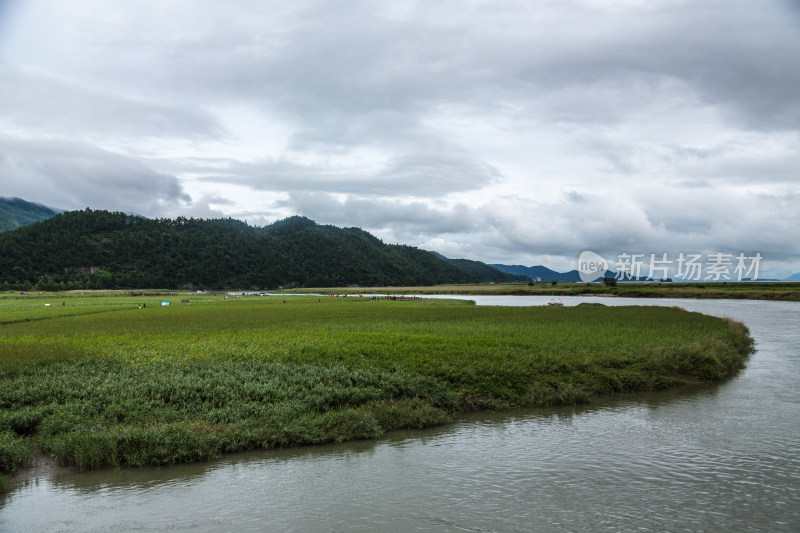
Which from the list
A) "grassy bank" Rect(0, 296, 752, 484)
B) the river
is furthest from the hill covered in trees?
the river

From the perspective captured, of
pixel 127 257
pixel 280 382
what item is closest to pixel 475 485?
pixel 280 382

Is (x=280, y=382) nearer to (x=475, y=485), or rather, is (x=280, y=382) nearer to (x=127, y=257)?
(x=475, y=485)

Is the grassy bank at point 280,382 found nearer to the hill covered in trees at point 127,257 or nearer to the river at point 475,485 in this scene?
the river at point 475,485

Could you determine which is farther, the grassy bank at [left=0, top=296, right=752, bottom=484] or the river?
the grassy bank at [left=0, top=296, right=752, bottom=484]

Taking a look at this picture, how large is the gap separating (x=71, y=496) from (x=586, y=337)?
22.5 m

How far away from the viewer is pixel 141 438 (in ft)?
36.9

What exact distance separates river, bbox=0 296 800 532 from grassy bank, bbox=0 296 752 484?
2.04 ft

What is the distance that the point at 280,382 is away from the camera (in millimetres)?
15328

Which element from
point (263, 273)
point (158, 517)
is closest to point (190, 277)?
point (263, 273)

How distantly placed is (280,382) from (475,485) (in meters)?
7.43

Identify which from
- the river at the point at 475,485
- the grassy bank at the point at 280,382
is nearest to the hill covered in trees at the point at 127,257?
the grassy bank at the point at 280,382

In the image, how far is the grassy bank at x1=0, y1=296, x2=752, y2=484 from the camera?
11766mm

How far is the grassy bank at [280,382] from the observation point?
11.8m

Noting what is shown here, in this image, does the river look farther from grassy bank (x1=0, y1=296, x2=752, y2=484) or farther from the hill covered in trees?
the hill covered in trees
